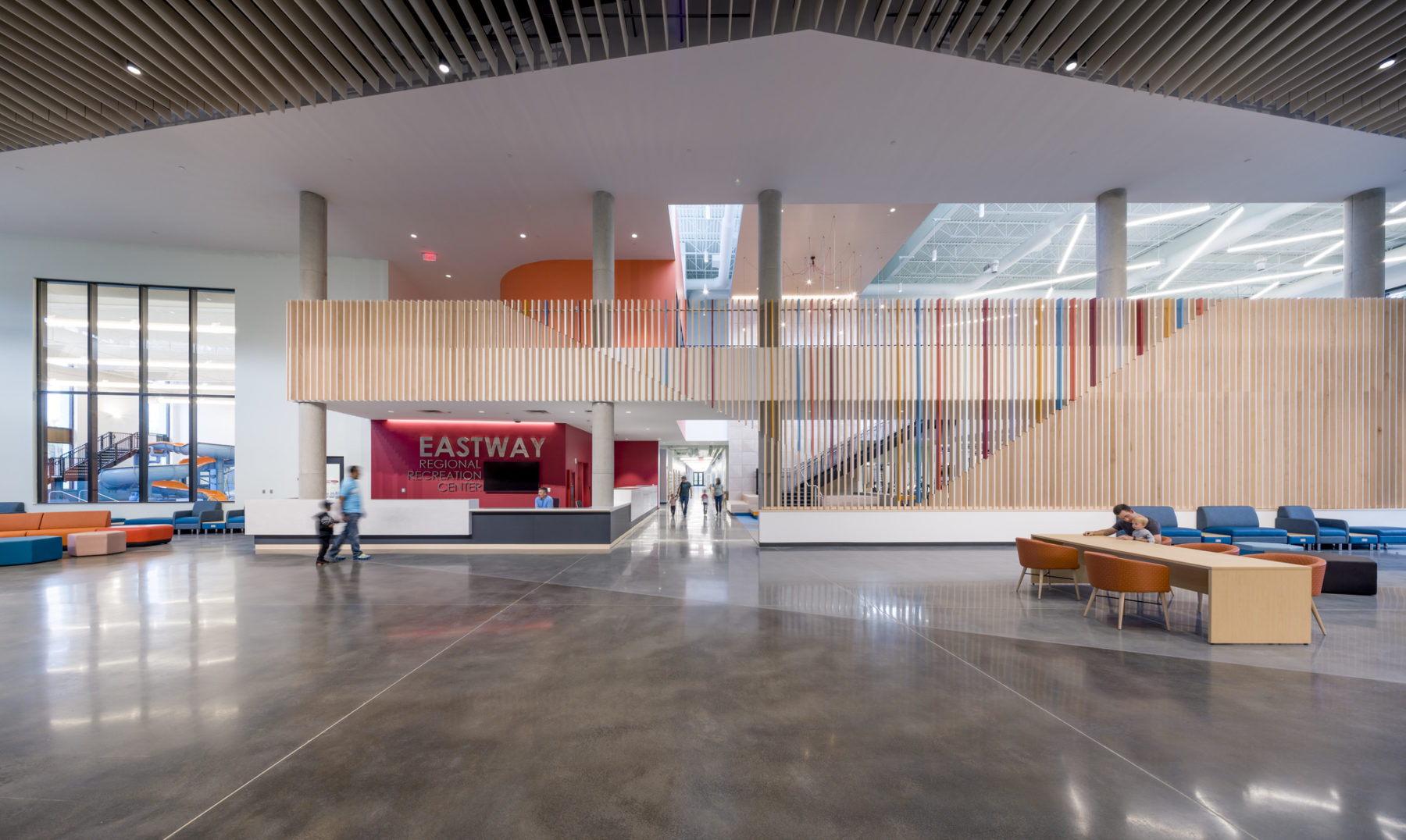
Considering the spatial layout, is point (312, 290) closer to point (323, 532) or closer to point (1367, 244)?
point (323, 532)

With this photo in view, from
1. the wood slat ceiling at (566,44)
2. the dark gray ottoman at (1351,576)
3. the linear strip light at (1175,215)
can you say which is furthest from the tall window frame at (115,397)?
the linear strip light at (1175,215)

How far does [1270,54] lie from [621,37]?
6055 mm

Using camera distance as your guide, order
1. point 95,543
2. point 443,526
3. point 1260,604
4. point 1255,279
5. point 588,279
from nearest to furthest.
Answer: point 1260,604
point 95,543
point 443,526
point 588,279
point 1255,279

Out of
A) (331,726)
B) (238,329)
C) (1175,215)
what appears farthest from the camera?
(1175,215)

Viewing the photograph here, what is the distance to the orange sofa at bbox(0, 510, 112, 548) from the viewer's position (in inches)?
430

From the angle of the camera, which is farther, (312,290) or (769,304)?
(769,304)

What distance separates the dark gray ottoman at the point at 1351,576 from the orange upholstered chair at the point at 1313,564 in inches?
66.7

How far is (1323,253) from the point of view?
58.4 feet

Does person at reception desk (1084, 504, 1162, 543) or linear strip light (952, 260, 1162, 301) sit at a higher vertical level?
linear strip light (952, 260, 1162, 301)

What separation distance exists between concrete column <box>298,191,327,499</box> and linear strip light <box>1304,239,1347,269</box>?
26513 mm

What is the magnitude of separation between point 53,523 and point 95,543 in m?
1.81

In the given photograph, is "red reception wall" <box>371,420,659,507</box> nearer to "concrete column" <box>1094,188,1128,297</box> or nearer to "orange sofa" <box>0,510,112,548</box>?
"orange sofa" <box>0,510,112,548</box>

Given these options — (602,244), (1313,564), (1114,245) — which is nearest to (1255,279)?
(1114,245)

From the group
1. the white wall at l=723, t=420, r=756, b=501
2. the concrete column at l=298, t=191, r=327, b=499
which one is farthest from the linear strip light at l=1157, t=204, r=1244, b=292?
the concrete column at l=298, t=191, r=327, b=499
